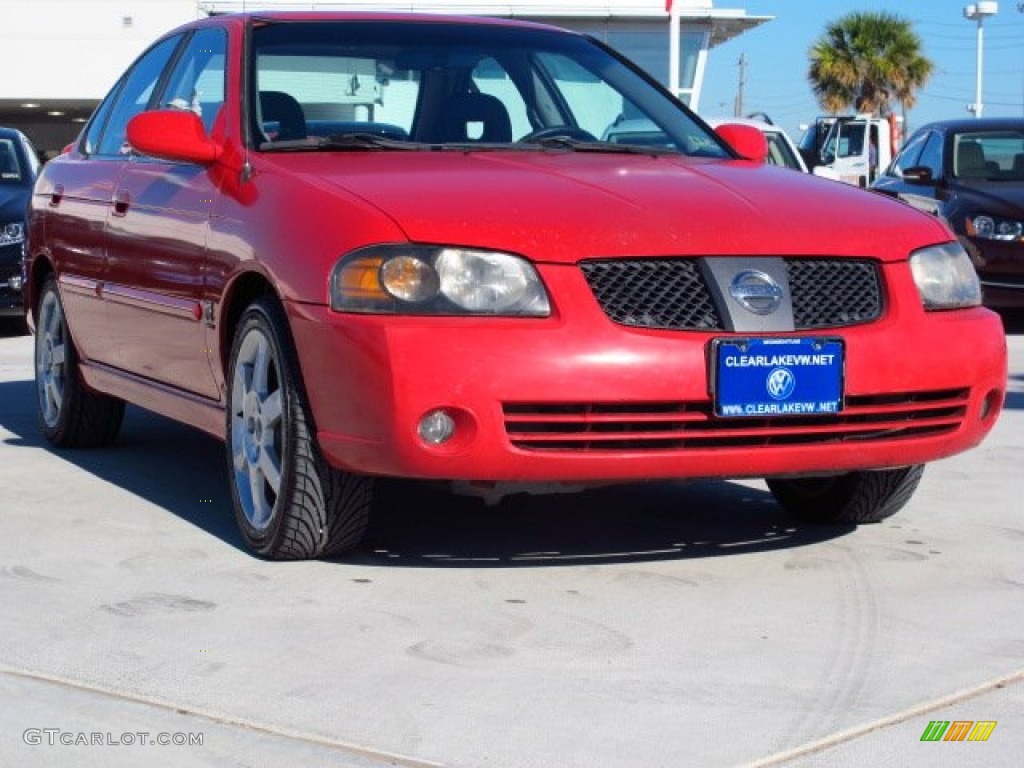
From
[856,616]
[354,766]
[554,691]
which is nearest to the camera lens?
[354,766]

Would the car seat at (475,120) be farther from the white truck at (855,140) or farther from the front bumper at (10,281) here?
the white truck at (855,140)

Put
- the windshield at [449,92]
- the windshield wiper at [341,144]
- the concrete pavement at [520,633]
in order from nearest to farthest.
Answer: the concrete pavement at [520,633], the windshield wiper at [341,144], the windshield at [449,92]

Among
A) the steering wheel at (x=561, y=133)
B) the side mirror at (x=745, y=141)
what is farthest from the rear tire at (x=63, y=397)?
the side mirror at (x=745, y=141)

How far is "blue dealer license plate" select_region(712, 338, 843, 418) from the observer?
16.0 ft

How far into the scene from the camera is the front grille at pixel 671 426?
4.82 m

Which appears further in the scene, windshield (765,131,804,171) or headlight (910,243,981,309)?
windshield (765,131,804,171)

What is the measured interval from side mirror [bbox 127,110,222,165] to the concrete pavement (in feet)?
3.58

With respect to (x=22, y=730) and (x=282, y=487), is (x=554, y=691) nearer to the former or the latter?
(x=22, y=730)

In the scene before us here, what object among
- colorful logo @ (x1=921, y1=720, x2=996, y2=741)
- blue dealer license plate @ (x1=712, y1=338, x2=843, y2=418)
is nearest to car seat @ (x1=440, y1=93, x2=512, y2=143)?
blue dealer license plate @ (x1=712, y1=338, x2=843, y2=418)

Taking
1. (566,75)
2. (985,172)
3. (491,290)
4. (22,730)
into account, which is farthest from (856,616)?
(985,172)

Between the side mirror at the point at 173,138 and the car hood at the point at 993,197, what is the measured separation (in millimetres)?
8632

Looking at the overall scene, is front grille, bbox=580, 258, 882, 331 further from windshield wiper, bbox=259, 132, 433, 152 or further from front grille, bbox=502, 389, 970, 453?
windshield wiper, bbox=259, 132, 433, 152

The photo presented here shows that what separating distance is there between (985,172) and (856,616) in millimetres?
9986

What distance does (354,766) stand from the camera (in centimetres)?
353
